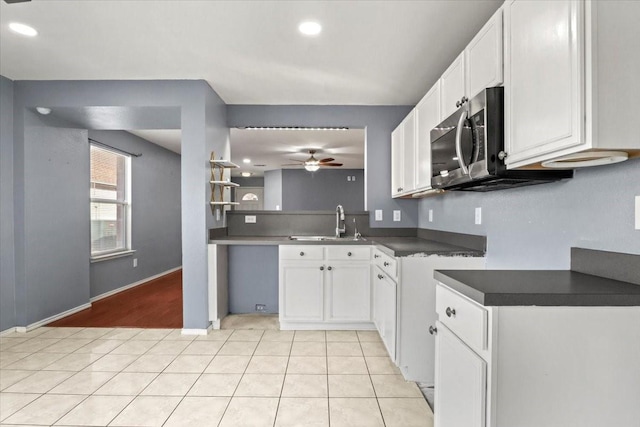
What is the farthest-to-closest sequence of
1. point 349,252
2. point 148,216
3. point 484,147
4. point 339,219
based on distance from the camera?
1. point 148,216
2. point 339,219
3. point 349,252
4. point 484,147

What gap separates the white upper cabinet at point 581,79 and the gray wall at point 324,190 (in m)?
7.82

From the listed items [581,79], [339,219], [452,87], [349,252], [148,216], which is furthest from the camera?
[148,216]

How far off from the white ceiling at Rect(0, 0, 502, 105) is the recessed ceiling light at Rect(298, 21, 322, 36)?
4 cm

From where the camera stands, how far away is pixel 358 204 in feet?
30.2

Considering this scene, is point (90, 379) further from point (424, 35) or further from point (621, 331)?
point (424, 35)

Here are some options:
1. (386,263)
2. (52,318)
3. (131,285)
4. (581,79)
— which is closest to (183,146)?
(386,263)

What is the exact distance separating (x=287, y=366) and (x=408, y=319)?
954mm

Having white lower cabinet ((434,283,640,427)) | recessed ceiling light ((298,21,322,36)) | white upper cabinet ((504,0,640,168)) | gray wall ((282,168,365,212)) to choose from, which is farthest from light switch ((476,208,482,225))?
gray wall ((282,168,365,212))

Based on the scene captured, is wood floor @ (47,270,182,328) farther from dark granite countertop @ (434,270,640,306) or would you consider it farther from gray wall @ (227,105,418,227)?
dark granite countertop @ (434,270,640,306)

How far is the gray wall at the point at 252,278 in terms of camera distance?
383 cm

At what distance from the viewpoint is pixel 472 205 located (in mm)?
2498

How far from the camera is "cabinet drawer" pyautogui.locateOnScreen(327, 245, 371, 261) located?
3293mm

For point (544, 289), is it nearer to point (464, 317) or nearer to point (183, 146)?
point (464, 317)

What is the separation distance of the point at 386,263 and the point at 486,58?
151cm
